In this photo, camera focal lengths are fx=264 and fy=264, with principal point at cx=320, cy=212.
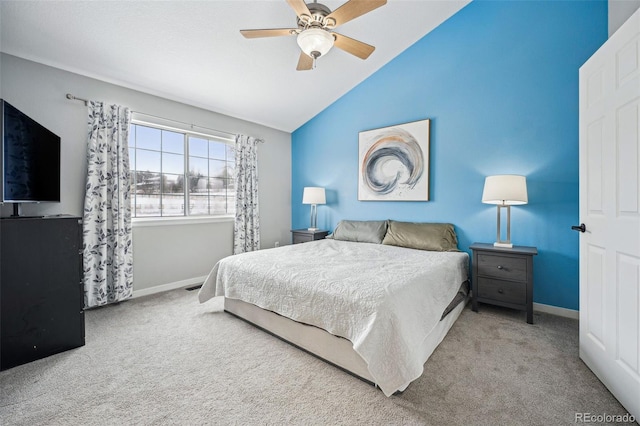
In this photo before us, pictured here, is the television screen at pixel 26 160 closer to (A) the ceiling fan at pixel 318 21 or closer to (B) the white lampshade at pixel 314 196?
(A) the ceiling fan at pixel 318 21

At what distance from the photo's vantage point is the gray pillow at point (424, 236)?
10.3 ft

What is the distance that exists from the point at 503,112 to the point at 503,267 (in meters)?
1.72

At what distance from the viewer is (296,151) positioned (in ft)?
16.9

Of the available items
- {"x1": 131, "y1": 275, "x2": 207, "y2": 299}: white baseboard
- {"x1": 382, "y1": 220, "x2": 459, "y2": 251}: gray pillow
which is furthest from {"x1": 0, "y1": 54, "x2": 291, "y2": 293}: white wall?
{"x1": 382, "y1": 220, "x2": 459, "y2": 251}: gray pillow

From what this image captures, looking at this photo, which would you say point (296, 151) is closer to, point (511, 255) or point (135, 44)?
point (135, 44)

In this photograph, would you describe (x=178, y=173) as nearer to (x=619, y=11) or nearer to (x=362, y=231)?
(x=362, y=231)

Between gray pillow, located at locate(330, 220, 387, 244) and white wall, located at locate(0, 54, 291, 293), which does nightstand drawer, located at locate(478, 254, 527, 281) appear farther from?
white wall, located at locate(0, 54, 291, 293)

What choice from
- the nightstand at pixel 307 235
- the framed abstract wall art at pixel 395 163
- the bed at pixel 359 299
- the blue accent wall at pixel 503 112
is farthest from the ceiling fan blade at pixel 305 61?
the nightstand at pixel 307 235

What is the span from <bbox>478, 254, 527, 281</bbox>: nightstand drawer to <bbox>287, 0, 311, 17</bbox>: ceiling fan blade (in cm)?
272

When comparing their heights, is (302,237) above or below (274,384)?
above

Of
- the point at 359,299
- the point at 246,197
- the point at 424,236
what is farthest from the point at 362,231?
the point at 359,299

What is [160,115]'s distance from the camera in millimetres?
3469

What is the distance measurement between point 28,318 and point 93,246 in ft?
3.62

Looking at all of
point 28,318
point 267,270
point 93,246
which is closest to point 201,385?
point 267,270
